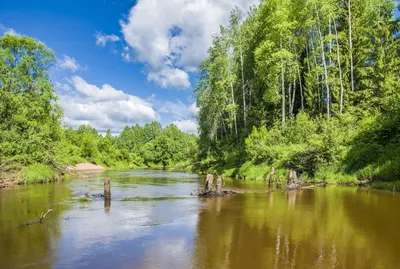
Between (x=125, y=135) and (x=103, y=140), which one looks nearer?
(x=103, y=140)

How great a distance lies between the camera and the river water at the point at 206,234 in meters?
8.05

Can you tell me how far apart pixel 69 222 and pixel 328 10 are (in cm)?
3197

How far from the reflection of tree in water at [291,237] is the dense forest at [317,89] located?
10623mm

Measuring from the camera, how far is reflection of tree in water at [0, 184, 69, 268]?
825 cm

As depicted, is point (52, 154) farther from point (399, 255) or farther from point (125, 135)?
point (125, 135)

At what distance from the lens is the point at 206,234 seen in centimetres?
1074

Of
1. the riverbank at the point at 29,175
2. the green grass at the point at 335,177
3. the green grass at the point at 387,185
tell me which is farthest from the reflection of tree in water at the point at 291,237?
the riverbank at the point at 29,175

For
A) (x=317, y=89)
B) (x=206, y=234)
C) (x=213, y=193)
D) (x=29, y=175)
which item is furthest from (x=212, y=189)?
(x=317, y=89)

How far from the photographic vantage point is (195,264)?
25.5 feet

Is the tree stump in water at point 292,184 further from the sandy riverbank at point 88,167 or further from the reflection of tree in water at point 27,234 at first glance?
the sandy riverbank at point 88,167

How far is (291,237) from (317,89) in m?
31.7

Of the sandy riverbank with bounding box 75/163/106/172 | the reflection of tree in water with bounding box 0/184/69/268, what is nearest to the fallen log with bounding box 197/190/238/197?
the reflection of tree in water with bounding box 0/184/69/268

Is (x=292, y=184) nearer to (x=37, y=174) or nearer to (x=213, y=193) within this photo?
(x=213, y=193)

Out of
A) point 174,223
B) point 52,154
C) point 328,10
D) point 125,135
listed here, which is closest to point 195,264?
point 174,223
